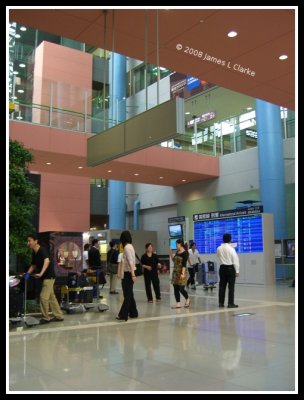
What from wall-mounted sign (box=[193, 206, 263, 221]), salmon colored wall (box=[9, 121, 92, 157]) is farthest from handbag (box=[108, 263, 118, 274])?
wall-mounted sign (box=[193, 206, 263, 221])

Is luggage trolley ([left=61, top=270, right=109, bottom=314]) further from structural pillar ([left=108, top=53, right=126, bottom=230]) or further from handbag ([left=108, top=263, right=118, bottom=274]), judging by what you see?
structural pillar ([left=108, top=53, right=126, bottom=230])

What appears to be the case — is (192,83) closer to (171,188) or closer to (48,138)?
(171,188)

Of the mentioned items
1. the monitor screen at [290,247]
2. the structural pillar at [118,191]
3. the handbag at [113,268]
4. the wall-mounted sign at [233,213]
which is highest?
the structural pillar at [118,191]

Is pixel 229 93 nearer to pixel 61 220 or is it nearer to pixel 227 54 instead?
pixel 61 220

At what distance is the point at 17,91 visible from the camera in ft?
46.1

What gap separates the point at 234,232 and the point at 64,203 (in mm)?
11482

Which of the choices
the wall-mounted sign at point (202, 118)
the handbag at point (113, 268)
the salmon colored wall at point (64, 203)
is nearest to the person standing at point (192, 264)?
the handbag at point (113, 268)

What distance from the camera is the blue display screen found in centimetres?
1503

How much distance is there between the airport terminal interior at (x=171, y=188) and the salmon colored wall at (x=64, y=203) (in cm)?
8

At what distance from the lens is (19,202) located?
7715 millimetres

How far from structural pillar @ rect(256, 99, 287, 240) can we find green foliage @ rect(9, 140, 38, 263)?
35.9ft

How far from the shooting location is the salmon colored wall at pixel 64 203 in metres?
23.7

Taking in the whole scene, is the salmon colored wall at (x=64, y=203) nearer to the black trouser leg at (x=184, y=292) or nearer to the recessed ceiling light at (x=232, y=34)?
the black trouser leg at (x=184, y=292)

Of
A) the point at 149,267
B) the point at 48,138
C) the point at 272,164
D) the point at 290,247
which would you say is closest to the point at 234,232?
the point at 290,247
